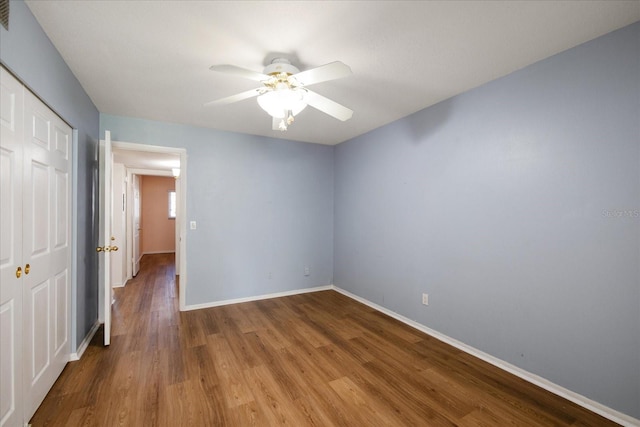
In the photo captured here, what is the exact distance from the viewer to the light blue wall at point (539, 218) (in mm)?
1688

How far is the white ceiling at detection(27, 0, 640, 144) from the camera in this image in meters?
1.51

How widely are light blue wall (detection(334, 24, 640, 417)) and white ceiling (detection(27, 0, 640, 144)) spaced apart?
12.1 inches

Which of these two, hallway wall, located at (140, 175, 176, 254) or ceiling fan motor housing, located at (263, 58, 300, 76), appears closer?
ceiling fan motor housing, located at (263, 58, 300, 76)

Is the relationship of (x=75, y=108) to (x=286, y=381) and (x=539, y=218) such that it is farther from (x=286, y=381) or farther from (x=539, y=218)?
(x=539, y=218)

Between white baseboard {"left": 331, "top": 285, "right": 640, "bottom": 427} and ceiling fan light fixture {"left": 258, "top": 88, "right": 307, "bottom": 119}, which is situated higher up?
ceiling fan light fixture {"left": 258, "top": 88, "right": 307, "bottom": 119}

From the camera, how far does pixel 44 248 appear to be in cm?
183

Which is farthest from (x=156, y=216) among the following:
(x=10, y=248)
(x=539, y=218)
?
(x=539, y=218)

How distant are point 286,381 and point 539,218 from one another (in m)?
2.32

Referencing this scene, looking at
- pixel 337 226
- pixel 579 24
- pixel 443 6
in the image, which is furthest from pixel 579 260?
pixel 337 226

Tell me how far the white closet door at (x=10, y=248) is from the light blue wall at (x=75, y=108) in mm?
143

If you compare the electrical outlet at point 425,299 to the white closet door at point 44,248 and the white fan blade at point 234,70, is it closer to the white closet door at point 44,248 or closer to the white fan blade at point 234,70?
the white fan blade at point 234,70

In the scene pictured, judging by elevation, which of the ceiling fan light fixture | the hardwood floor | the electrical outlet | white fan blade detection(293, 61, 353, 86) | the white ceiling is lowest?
the hardwood floor

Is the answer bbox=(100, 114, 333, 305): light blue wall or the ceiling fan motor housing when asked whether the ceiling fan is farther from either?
bbox=(100, 114, 333, 305): light blue wall

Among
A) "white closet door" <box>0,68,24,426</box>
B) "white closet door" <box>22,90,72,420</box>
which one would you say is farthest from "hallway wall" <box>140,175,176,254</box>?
"white closet door" <box>0,68,24,426</box>
